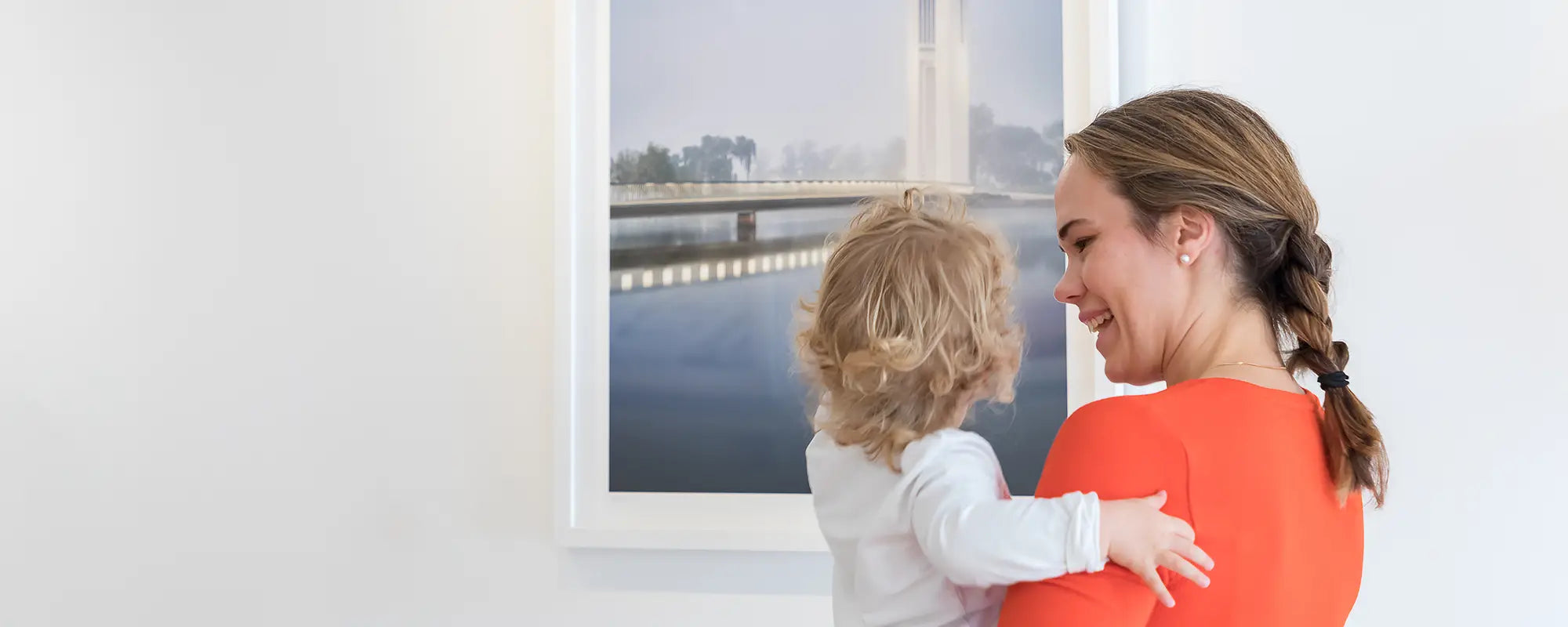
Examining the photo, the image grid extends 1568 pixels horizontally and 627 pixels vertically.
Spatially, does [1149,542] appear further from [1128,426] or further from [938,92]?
[938,92]

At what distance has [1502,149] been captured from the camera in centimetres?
176

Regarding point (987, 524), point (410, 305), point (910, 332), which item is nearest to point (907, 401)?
point (910, 332)

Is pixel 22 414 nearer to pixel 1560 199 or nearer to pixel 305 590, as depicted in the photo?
pixel 305 590

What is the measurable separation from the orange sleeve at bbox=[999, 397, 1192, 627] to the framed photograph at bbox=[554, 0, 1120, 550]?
97 centimetres

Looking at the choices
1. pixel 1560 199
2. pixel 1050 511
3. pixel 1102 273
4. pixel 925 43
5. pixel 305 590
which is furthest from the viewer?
pixel 305 590

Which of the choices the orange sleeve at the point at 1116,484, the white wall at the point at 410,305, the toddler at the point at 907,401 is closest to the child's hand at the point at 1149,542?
the orange sleeve at the point at 1116,484

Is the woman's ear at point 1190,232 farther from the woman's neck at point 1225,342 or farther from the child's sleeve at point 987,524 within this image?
the child's sleeve at point 987,524

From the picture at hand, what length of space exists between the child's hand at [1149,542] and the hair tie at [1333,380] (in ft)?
0.81

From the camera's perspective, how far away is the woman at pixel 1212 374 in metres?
0.84

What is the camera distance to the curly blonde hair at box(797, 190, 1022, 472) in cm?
109

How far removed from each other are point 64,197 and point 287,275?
550 millimetres

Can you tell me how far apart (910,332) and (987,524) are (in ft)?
0.79

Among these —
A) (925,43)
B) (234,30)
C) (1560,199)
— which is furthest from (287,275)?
(1560,199)

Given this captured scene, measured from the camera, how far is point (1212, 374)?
3.11 feet
